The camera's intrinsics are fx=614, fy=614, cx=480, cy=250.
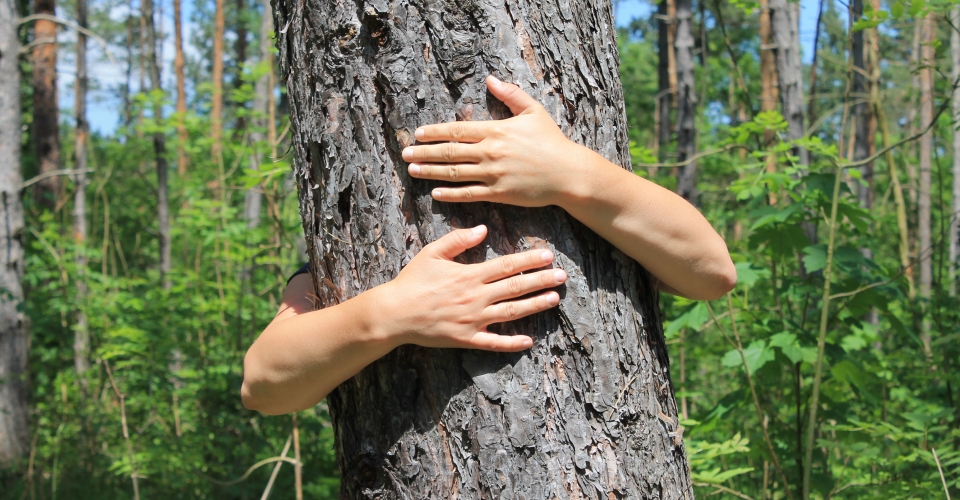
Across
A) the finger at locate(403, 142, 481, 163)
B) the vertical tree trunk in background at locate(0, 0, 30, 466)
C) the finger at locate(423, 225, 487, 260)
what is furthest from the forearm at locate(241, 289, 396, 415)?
the vertical tree trunk in background at locate(0, 0, 30, 466)

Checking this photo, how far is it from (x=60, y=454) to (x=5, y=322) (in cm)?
138

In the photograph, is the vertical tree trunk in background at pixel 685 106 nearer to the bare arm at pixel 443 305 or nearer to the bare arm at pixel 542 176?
the bare arm at pixel 542 176

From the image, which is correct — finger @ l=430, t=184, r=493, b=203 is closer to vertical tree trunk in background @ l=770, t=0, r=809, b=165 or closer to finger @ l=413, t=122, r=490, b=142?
finger @ l=413, t=122, r=490, b=142

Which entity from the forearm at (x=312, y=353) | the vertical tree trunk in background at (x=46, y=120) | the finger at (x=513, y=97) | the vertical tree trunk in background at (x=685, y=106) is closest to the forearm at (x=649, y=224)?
the finger at (x=513, y=97)

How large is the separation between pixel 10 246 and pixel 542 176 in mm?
5859

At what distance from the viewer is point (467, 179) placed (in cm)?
104

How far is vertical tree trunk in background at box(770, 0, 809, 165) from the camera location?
359 cm

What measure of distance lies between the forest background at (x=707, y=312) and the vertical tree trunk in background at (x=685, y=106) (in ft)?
0.07

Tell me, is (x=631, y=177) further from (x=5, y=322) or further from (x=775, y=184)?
(x=5, y=322)

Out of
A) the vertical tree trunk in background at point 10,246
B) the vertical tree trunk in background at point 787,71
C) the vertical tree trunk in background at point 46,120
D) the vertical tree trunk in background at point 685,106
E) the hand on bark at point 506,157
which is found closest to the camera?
the hand on bark at point 506,157

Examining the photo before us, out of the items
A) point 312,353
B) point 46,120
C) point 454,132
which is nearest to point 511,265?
point 454,132

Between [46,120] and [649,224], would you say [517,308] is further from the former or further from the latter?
[46,120]

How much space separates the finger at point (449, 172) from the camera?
1028 mm

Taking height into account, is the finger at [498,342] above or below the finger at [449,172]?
below
